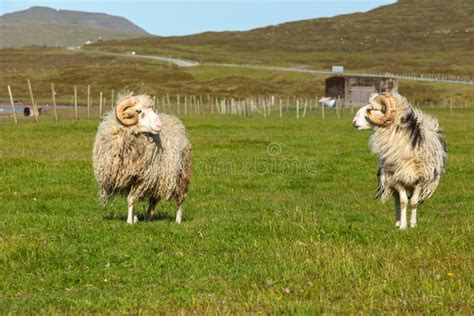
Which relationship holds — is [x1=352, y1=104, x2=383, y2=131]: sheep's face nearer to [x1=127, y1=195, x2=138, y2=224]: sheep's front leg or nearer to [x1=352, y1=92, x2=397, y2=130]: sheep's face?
[x1=352, y1=92, x2=397, y2=130]: sheep's face

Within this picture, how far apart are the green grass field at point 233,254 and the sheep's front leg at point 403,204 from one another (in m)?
0.27

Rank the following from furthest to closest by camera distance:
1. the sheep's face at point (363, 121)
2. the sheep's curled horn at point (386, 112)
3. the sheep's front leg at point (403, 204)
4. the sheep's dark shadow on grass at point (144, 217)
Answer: the sheep's dark shadow on grass at point (144, 217)
the sheep's face at point (363, 121)
the sheep's curled horn at point (386, 112)
the sheep's front leg at point (403, 204)

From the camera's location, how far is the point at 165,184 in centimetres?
1366

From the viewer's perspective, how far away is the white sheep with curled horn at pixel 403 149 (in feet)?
42.0

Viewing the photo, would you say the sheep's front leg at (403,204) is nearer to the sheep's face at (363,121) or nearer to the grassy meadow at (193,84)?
the sheep's face at (363,121)

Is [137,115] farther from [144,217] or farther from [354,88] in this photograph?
[354,88]

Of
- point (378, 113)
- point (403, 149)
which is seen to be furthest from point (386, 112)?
point (403, 149)

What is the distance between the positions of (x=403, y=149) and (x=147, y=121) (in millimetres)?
4491

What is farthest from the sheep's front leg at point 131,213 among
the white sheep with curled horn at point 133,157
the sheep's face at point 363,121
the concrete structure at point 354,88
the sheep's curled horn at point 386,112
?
the concrete structure at point 354,88

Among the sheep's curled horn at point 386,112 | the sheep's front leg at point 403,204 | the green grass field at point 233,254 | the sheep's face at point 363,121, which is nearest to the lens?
the green grass field at point 233,254

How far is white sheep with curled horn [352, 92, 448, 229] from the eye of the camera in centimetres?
1279

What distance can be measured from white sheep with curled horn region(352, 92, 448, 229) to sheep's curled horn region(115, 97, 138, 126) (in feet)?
13.1

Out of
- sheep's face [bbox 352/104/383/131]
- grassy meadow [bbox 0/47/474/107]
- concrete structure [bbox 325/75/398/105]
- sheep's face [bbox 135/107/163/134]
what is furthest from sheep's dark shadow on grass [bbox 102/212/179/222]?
Answer: concrete structure [bbox 325/75/398/105]

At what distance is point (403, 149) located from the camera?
12836 mm
